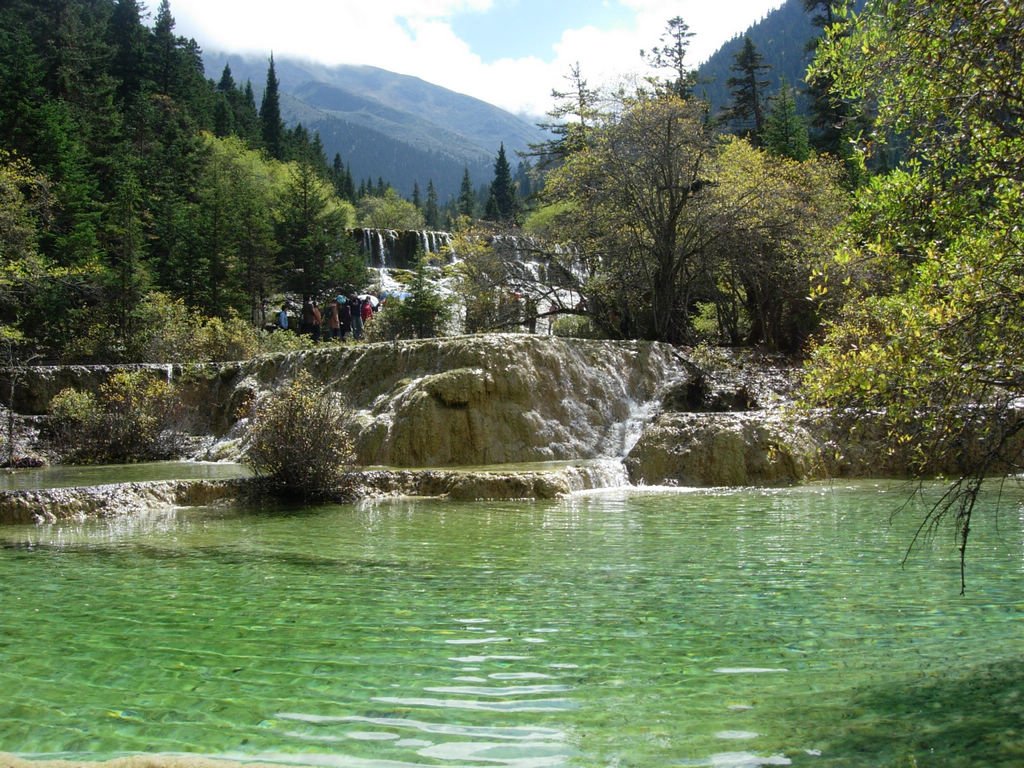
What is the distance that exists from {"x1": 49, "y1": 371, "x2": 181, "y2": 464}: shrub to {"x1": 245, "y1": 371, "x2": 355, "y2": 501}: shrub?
25.7 feet

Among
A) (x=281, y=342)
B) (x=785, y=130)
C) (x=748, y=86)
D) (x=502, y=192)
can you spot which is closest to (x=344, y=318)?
(x=281, y=342)

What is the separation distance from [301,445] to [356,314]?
20.9 meters

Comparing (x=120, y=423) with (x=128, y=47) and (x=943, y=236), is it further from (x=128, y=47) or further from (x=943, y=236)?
(x=128, y=47)

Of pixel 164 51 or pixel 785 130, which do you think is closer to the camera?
pixel 785 130

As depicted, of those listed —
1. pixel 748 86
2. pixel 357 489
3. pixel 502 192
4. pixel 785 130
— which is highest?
pixel 502 192

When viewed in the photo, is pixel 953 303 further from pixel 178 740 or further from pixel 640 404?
pixel 640 404

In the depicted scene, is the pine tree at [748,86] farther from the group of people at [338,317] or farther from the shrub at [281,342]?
the shrub at [281,342]

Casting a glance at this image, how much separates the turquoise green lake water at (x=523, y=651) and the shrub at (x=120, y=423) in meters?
10.5

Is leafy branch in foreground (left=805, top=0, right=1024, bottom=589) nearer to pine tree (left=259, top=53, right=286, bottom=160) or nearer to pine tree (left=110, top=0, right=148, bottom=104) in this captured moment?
pine tree (left=110, top=0, right=148, bottom=104)

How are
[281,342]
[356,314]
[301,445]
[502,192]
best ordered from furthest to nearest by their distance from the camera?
[502,192]
[356,314]
[281,342]
[301,445]

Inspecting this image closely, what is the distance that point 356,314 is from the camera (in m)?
31.6

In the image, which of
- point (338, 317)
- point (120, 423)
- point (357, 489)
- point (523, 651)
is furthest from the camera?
point (338, 317)

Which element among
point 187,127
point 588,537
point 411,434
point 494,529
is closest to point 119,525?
point 494,529

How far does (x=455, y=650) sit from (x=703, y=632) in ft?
4.84
